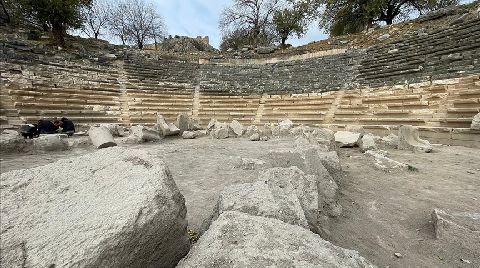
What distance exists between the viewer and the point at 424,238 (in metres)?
3.13

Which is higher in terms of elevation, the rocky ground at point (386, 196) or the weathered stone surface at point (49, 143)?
the rocky ground at point (386, 196)

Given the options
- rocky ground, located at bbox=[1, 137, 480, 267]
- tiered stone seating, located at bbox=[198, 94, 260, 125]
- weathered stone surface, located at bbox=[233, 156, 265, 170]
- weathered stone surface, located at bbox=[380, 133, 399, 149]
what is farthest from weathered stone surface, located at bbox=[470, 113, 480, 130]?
tiered stone seating, located at bbox=[198, 94, 260, 125]

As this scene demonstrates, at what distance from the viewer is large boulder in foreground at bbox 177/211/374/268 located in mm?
1537

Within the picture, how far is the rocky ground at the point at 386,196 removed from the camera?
2873 millimetres

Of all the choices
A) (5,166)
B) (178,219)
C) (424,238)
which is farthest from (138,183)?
(5,166)

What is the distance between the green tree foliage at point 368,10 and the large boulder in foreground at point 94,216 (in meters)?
29.0

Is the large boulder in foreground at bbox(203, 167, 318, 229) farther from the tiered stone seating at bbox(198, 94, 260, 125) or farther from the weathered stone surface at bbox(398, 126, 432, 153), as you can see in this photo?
the tiered stone seating at bbox(198, 94, 260, 125)

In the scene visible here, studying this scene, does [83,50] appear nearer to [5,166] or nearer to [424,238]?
[5,166]

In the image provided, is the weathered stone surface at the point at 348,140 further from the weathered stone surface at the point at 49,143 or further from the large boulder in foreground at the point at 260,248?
the weathered stone surface at the point at 49,143

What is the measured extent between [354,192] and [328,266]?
3.40 meters

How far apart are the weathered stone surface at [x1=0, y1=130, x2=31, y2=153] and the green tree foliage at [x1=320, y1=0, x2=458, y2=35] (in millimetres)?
27864

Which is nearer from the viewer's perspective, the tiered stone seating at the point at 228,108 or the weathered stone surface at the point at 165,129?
the weathered stone surface at the point at 165,129

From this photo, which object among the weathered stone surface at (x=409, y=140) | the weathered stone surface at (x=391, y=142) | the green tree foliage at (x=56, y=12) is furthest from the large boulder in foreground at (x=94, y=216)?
the green tree foliage at (x=56, y=12)

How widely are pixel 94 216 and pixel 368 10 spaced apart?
29.4 metres
